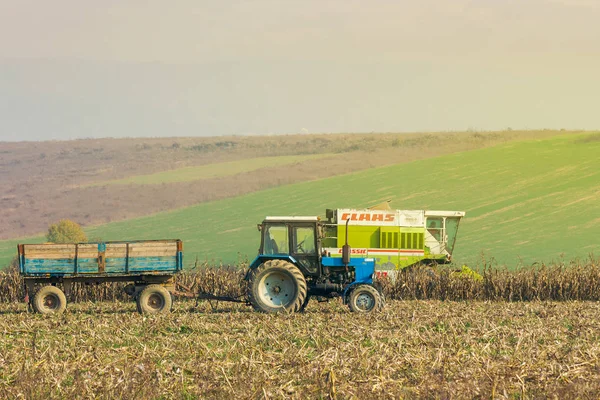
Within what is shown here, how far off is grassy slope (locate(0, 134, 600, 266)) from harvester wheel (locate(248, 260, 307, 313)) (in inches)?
1171

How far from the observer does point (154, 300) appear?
67.5 feet

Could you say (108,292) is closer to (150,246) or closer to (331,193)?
(150,246)

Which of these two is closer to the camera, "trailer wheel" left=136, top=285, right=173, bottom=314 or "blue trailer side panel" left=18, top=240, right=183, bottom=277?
"trailer wheel" left=136, top=285, right=173, bottom=314

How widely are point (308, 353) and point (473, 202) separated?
160 ft

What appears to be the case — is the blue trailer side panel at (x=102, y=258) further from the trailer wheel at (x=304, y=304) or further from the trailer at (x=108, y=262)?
the trailer wheel at (x=304, y=304)

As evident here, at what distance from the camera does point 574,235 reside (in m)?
51.2

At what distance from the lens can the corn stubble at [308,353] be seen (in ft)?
33.4

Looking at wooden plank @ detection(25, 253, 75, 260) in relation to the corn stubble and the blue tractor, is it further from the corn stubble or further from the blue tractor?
the blue tractor

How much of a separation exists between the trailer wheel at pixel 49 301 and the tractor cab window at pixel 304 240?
19.2 feet

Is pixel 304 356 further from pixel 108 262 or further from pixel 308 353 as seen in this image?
pixel 108 262

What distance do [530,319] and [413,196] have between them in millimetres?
45164

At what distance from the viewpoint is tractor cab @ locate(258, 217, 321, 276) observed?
20.1 meters

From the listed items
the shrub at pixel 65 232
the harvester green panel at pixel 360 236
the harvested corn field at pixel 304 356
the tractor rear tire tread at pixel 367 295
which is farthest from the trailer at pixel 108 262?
the shrub at pixel 65 232

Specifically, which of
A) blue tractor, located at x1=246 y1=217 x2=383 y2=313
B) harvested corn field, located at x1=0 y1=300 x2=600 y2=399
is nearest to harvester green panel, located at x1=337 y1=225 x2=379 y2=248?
blue tractor, located at x1=246 y1=217 x2=383 y2=313
